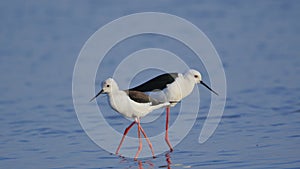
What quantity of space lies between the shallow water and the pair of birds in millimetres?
507

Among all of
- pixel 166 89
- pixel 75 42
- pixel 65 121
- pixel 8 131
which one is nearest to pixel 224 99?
pixel 166 89

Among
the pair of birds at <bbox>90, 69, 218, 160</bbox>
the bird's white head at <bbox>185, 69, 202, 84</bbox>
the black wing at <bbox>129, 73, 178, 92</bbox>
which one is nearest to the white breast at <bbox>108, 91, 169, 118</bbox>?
the pair of birds at <bbox>90, 69, 218, 160</bbox>

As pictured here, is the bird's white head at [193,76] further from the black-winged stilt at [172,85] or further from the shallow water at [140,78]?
the shallow water at [140,78]

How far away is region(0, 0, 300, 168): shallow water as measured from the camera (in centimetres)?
798

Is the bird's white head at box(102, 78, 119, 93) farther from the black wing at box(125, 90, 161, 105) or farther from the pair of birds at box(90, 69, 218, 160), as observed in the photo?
the black wing at box(125, 90, 161, 105)

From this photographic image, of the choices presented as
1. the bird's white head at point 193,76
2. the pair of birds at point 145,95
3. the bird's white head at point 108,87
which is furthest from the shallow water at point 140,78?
the bird's white head at point 108,87

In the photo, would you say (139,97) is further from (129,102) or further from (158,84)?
(158,84)

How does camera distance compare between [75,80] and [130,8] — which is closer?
[75,80]

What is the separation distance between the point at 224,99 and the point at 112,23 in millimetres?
6912

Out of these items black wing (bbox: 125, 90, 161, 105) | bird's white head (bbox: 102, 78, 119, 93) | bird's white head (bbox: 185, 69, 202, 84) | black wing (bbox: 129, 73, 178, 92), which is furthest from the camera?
bird's white head (bbox: 185, 69, 202, 84)

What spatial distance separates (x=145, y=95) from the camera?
8.71 metres

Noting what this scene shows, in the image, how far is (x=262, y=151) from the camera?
25.6ft

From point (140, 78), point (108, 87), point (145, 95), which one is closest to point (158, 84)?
point (145, 95)

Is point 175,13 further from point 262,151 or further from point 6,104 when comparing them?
point 262,151
